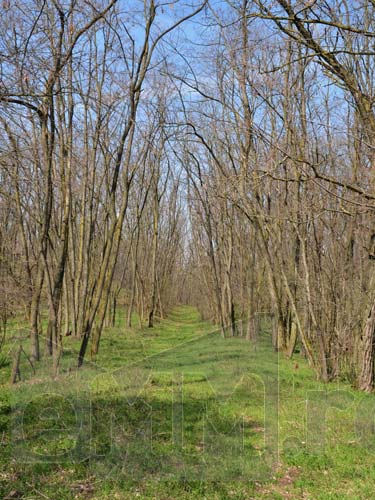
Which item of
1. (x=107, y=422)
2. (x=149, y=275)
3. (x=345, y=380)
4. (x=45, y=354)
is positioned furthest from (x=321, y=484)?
(x=149, y=275)

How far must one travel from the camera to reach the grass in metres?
4.53

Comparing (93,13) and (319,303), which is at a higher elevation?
(93,13)

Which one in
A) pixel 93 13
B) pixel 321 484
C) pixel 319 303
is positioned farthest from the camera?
pixel 319 303

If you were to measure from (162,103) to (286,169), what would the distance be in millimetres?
8493

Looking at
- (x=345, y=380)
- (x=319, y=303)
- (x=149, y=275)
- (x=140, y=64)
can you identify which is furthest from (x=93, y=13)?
(x=149, y=275)

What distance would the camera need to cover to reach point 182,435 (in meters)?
5.93

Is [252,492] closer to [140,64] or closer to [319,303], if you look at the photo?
[319,303]

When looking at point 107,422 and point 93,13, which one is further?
point 93,13

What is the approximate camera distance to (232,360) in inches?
441

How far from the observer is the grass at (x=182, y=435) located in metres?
4.53

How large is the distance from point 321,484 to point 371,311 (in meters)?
4.24

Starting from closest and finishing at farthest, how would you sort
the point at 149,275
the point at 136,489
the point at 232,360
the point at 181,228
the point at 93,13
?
the point at 136,489, the point at 93,13, the point at 232,360, the point at 149,275, the point at 181,228

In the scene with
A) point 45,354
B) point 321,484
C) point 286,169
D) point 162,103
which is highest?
point 162,103

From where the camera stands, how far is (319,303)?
10016mm
